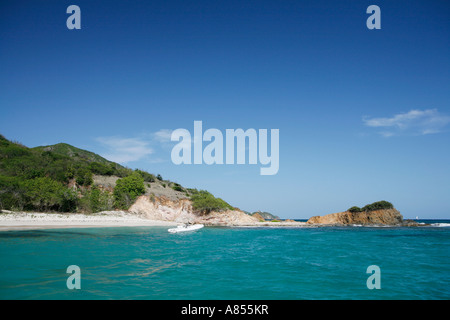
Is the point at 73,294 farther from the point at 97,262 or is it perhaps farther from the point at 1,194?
the point at 1,194

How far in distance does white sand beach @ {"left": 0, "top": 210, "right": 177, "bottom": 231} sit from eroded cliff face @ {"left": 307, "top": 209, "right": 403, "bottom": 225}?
168ft

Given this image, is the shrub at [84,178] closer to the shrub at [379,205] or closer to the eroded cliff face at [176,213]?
the eroded cliff face at [176,213]

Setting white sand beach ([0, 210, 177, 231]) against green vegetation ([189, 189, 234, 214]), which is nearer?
white sand beach ([0, 210, 177, 231])

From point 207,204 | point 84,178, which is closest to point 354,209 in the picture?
point 207,204

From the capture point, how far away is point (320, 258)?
21.0 metres

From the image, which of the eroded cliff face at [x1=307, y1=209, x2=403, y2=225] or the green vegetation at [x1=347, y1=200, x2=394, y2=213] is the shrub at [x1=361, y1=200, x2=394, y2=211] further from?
the eroded cliff face at [x1=307, y1=209, x2=403, y2=225]

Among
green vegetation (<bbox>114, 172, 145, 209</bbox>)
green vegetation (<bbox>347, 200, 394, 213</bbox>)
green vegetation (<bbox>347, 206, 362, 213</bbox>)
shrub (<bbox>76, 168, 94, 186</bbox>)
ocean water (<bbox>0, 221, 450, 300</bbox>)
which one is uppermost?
shrub (<bbox>76, 168, 94, 186</bbox>)

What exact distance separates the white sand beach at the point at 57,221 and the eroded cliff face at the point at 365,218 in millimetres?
51197

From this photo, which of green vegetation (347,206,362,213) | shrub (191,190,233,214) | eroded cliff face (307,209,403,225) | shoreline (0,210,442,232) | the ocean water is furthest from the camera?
green vegetation (347,206,362,213)

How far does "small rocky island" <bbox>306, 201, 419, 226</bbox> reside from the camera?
7225cm

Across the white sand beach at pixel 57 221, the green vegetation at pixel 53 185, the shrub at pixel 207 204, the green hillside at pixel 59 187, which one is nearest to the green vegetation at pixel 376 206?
the green hillside at pixel 59 187

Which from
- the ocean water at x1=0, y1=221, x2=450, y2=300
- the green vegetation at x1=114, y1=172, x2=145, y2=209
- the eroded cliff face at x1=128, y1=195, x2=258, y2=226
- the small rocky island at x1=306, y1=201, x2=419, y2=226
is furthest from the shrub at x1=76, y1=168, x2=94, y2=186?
the small rocky island at x1=306, y1=201, x2=419, y2=226

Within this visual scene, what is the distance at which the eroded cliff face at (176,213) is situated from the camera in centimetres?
6594

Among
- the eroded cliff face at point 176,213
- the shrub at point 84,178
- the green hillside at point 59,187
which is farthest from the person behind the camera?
the eroded cliff face at point 176,213
